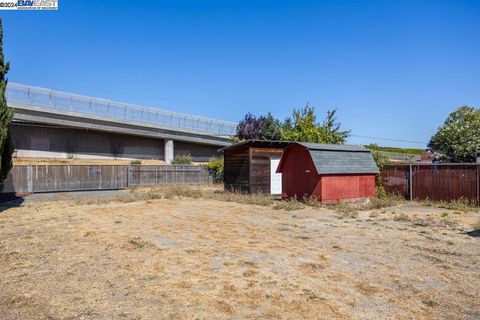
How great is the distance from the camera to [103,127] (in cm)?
3888

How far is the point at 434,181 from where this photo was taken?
16.7 meters

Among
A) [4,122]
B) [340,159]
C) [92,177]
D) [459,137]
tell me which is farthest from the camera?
[459,137]

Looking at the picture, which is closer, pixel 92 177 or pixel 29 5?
pixel 29 5

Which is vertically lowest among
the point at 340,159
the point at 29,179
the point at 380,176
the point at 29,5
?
the point at 29,179

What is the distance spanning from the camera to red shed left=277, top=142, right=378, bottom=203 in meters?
15.9

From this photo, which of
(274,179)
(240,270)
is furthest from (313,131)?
(240,270)

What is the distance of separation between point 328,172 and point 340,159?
5.36 feet

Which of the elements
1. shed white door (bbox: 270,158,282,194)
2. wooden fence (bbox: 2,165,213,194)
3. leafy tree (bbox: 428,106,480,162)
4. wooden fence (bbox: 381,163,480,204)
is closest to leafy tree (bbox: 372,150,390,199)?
wooden fence (bbox: 381,163,480,204)

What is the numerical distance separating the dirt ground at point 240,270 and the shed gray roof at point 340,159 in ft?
17.5

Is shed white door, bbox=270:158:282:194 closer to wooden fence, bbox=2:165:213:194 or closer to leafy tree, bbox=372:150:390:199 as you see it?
leafy tree, bbox=372:150:390:199

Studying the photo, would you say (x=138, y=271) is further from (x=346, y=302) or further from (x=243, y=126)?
(x=243, y=126)

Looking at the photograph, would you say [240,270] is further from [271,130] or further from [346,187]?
[271,130]

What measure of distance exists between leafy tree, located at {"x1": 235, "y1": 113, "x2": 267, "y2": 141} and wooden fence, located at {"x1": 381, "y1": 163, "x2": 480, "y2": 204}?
19122 mm

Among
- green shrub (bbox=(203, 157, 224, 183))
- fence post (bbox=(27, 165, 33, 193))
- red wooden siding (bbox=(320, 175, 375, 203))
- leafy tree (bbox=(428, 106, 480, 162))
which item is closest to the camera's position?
red wooden siding (bbox=(320, 175, 375, 203))
